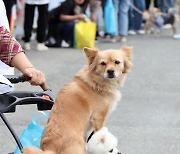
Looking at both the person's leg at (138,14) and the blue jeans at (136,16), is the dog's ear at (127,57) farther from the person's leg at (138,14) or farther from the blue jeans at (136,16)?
the person's leg at (138,14)

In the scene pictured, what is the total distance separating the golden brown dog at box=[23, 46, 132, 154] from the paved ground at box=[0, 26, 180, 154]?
133 cm

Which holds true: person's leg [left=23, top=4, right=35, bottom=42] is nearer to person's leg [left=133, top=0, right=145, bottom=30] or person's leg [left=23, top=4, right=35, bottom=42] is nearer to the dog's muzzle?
person's leg [left=133, top=0, right=145, bottom=30]

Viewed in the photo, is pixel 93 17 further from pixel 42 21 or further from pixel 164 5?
pixel 164 5

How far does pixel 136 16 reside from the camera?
15031 mm

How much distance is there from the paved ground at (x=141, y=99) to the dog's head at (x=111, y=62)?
4.31ft

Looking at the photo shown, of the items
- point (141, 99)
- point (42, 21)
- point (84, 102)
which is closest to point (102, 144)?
point (84, 102)

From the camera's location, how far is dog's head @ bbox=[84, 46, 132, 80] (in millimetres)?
4484

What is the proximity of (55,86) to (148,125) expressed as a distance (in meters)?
2.10

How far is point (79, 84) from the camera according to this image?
433 cm

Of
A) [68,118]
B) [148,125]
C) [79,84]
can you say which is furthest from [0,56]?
[148,125]

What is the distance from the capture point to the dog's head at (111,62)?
4.48m

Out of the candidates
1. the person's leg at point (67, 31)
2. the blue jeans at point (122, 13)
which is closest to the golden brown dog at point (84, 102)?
the person's leg at point (67, 31)

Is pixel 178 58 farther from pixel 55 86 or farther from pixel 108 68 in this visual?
pixel 108 68

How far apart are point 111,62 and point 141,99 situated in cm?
326
